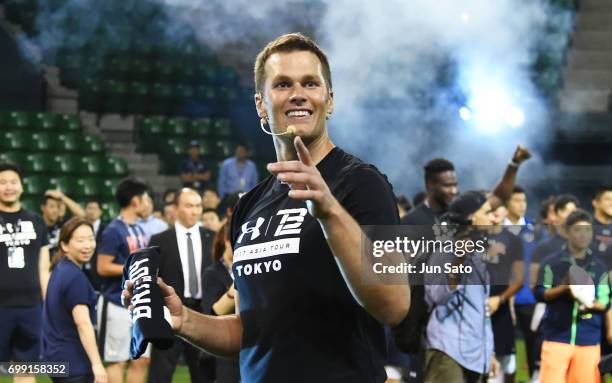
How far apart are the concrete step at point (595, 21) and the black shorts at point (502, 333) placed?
448 inches

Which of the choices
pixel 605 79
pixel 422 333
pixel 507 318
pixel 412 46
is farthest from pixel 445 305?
pixel 605 79

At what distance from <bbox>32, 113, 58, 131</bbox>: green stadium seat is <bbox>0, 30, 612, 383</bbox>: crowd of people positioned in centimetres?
473

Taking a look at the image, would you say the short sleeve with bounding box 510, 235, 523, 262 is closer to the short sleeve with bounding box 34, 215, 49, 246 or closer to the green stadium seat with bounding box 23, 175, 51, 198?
the short sleeve with bounding box 34, 215, 49, 246

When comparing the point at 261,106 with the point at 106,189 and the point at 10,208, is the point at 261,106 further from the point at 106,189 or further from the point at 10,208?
the point at 106,189

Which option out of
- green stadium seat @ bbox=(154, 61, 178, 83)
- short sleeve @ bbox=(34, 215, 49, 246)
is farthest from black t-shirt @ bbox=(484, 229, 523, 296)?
green stadium seat @ bbox=(154, 61, 178, 83)

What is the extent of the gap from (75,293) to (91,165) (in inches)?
379

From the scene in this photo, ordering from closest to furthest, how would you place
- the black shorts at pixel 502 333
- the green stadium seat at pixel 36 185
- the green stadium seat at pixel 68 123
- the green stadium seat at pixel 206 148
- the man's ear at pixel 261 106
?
the man's ear at pixel 261 106
the black shorts at pixel 502 333
the green stadium seat at pixel 36 185
the green stadium seat at pixel 68 123
the green stadium seat at pixel 206 148

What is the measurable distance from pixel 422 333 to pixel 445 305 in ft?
0.72

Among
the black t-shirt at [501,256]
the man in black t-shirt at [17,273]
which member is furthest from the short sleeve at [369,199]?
the man in black t-shirt at [17,273]

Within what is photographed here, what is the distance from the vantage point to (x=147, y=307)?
2543 millimetres

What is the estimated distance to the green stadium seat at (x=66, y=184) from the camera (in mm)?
15125

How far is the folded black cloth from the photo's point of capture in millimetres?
2506

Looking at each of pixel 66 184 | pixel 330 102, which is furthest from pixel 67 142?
pixel 330 102

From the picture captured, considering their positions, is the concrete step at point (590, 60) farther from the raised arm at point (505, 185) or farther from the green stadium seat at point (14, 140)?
the raised arm at point (505, 185)
